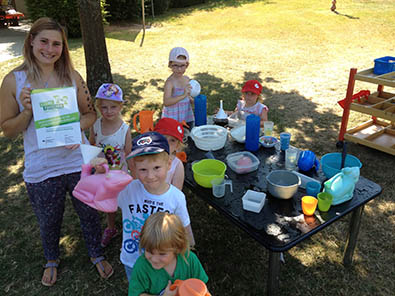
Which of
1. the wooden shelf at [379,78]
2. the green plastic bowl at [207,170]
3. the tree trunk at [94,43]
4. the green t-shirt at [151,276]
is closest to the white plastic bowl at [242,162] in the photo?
the green plastic bowl at [207,170]

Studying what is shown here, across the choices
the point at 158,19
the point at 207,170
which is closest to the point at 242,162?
the point at 207,170

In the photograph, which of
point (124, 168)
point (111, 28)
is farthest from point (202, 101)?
point (111, 28)

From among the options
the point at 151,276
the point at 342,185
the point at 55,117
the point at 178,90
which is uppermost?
the point at 55,117

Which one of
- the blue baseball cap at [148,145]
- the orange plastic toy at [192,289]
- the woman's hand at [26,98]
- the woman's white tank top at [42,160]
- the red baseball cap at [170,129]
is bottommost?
the orange plastic toy at [192,289]

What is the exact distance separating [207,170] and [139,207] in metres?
0.95

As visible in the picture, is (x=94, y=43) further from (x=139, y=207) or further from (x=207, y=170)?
(x=139, y=207)

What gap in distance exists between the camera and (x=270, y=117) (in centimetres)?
619

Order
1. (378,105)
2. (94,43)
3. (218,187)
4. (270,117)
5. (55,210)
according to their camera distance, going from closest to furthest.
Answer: (218,187)
(55,210)
(378,105)
(270,117)
(94,43)

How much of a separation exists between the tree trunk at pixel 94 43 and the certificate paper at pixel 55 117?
192 inches

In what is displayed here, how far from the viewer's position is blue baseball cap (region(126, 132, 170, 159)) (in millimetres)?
1801

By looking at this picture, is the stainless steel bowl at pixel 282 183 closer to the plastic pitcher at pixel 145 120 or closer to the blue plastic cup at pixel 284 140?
the blue plastic cup at pixel 284 140

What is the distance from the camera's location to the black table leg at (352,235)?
264 centimetres

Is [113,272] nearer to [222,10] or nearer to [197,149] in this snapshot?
[197,149]

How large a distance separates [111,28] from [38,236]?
14.8m
